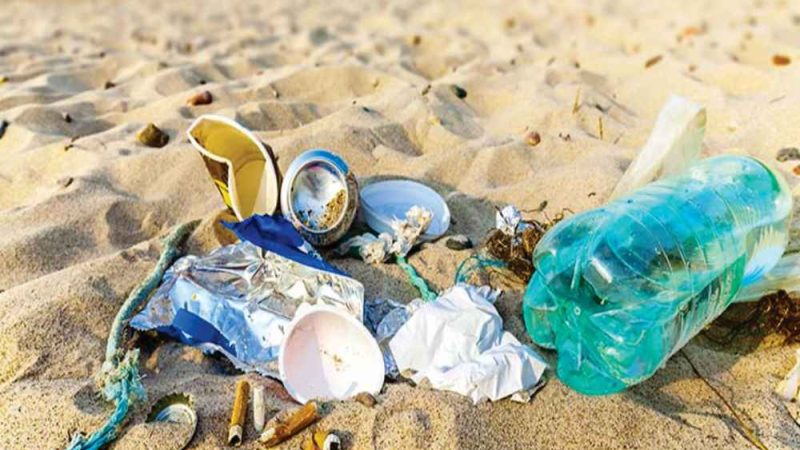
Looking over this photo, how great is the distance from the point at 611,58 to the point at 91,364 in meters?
3.58

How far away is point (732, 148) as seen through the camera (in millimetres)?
3020

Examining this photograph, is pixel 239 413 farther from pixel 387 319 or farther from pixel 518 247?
pixel 518 247

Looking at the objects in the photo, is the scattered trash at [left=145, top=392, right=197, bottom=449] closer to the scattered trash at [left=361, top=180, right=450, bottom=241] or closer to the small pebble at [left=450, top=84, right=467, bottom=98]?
the scattered trash at [left=361, top=180, right=450, bottom=241]

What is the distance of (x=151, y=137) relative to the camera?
3.20 meters

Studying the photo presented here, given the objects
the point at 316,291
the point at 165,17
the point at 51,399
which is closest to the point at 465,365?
the point at 316,291

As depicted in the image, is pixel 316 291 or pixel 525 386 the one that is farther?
pixel 316 291

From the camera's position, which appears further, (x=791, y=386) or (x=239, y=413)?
(x=791, y=386)

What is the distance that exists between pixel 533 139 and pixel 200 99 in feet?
5.47

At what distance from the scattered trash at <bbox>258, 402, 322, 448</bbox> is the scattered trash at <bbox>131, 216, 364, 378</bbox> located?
0.27m

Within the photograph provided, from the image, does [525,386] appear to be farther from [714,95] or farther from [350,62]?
[350,62]

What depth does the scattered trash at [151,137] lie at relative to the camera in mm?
3199

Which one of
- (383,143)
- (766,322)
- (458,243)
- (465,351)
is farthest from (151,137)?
(766,322)

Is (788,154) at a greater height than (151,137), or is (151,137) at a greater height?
(788,154)

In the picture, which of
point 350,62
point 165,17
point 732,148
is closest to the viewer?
point 732,148
